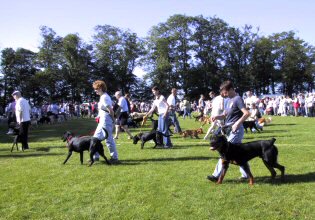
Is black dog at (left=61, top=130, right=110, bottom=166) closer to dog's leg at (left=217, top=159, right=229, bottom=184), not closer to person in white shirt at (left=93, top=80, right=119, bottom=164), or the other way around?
person in white shirt at (left=93, top=80, right=119, bottom=164)

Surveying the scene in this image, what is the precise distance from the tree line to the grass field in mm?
51652

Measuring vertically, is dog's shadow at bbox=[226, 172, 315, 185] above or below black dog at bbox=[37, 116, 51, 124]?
below

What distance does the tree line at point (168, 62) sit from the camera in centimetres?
5981

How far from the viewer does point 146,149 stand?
10695 millimetres

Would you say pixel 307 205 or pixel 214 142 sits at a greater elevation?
pixel 214 142

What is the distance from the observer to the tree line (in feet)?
196

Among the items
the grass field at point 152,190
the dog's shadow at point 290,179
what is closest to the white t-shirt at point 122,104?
the grass field at point 152,190

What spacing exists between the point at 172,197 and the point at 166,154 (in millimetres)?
4147

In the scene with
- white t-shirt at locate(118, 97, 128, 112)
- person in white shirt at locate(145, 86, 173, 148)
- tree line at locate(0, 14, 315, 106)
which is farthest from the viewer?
tree line at locate(0, 14, 315, 106)

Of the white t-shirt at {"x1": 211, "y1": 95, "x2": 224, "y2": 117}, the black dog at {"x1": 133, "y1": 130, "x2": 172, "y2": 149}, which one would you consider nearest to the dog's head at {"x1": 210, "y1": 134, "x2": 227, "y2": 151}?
the white t-shirt at {"x1": 211, "y1": 95, "x2": 224, "y2": 117}

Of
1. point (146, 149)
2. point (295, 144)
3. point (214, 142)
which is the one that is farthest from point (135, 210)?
point (295, 144)

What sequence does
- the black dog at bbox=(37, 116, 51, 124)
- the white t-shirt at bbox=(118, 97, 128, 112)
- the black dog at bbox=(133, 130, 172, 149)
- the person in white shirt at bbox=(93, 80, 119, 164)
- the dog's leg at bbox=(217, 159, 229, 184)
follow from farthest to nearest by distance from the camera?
1. the black dog at bbox=(37, 116, 51, 124)
2. the white t-shirt at bbox=(118, 97, 128, 112)
3. the black dog at bbox=(133, 130, 172, 149)
4. the person in white shirt at bbox=(93, 80, 119, 164)
5. the dog's leg at bbox=(217, 159, 229, 184)

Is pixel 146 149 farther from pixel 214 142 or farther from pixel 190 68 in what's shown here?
pixel 190 68

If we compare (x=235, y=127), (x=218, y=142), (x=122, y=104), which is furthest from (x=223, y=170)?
(x=122, y=104)
